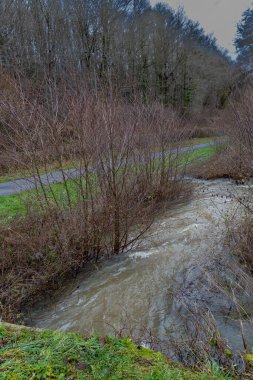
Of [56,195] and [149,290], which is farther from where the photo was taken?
[56,195]

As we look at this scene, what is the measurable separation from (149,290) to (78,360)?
9.95 feet

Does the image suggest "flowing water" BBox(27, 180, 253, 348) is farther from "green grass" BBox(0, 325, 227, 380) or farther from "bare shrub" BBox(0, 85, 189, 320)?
"green grass" BBox(0, 325, 227, 380)

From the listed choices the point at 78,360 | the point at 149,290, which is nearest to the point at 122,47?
the point at 149,290

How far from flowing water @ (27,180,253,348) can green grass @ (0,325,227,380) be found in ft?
5.04

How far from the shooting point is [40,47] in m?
18.0

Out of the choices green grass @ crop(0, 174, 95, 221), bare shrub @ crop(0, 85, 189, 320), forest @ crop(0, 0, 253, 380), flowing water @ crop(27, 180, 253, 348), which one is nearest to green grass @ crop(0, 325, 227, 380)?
forest @ crop(0, 0, 253, 380)

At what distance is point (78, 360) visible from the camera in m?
2.08

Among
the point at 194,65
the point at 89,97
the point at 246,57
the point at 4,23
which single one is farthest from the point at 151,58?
the point at 89,97

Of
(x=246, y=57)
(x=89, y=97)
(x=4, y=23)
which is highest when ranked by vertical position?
(x=4, y=23)

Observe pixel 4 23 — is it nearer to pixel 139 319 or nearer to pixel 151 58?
pixel 151 58

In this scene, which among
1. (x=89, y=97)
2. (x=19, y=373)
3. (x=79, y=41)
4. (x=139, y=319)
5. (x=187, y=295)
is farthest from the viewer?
(x=79, y=41)

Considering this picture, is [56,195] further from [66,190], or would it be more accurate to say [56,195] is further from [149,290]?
[149,290]

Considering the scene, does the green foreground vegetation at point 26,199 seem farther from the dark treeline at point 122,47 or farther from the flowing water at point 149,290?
the dark treeline at point 122,47

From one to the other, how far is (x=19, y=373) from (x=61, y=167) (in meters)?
3.88
